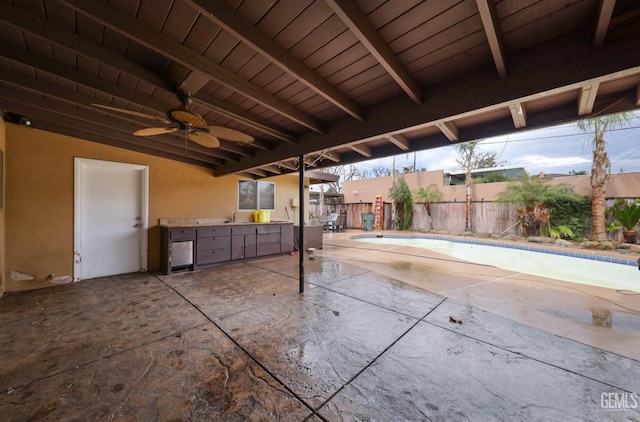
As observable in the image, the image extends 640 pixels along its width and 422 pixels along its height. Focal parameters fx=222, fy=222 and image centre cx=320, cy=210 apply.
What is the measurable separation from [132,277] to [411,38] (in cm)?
531

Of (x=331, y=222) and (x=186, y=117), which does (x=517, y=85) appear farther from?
(x=331, y=222)

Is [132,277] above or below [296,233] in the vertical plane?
below

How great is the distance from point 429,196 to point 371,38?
Result: 411 inches

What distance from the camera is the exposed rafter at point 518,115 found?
1.96 meters

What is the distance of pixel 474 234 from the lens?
29.6 feet

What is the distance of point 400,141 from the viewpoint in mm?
3055

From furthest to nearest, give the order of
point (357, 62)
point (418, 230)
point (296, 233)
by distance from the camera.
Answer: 1. point (418, 230)
2. point (296, 233)
3. point (357, 62)

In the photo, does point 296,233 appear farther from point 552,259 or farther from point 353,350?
point 552,259

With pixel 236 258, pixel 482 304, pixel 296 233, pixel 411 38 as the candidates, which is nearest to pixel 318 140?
pixel 411 38

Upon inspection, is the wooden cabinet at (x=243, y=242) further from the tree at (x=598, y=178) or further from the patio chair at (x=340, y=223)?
the tree at (x=598, y=178)

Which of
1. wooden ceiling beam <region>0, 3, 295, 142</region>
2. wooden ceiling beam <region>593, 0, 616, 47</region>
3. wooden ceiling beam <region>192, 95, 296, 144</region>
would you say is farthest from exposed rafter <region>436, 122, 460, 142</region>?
wooden ceiling beam <region>0, 3, 295, 142</region>

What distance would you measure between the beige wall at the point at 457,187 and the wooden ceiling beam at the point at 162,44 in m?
10.6

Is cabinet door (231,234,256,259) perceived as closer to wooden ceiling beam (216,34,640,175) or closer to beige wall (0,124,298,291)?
beige wall (0,124,298,291)

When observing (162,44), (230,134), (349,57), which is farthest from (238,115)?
(349,57)
